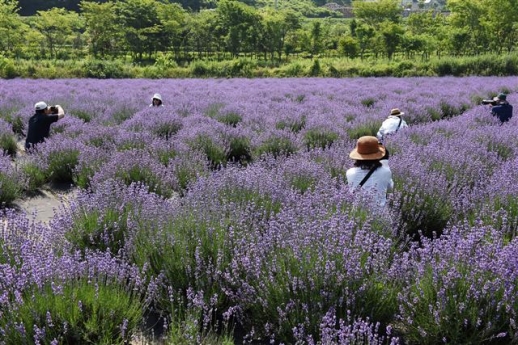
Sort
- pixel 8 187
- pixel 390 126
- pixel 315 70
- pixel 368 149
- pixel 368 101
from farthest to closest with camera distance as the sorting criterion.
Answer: pixel 315 70 → pixel 368 101 → pixel 390 126 → pixel 8 187 → pixel 368 149

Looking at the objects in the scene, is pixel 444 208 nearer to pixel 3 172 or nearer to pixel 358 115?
pixel 3 172

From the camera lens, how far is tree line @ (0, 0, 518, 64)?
37.0 metres

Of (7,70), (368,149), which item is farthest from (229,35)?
(368,149)

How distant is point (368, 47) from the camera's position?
1563 inches

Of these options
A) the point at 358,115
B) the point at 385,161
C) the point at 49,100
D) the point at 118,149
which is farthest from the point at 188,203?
the point at 49,100

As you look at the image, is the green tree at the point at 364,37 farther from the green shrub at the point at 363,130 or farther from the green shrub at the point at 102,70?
the green shrub at the point at 363,130

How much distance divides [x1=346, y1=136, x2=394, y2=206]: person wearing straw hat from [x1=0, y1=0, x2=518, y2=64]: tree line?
34.4m

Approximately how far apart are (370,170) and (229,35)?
131 feet

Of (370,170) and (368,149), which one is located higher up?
(368,149)

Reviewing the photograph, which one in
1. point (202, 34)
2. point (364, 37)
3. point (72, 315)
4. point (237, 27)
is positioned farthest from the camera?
point (202, 34)

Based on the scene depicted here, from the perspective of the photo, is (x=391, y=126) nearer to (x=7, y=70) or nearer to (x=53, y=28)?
(x=7, y=70)

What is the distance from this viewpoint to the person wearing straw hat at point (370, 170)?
4.02m

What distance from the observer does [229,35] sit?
4169cm

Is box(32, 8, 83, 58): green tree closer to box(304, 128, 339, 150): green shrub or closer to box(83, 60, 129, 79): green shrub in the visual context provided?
box(83, 60, 129, 79): green shrub
